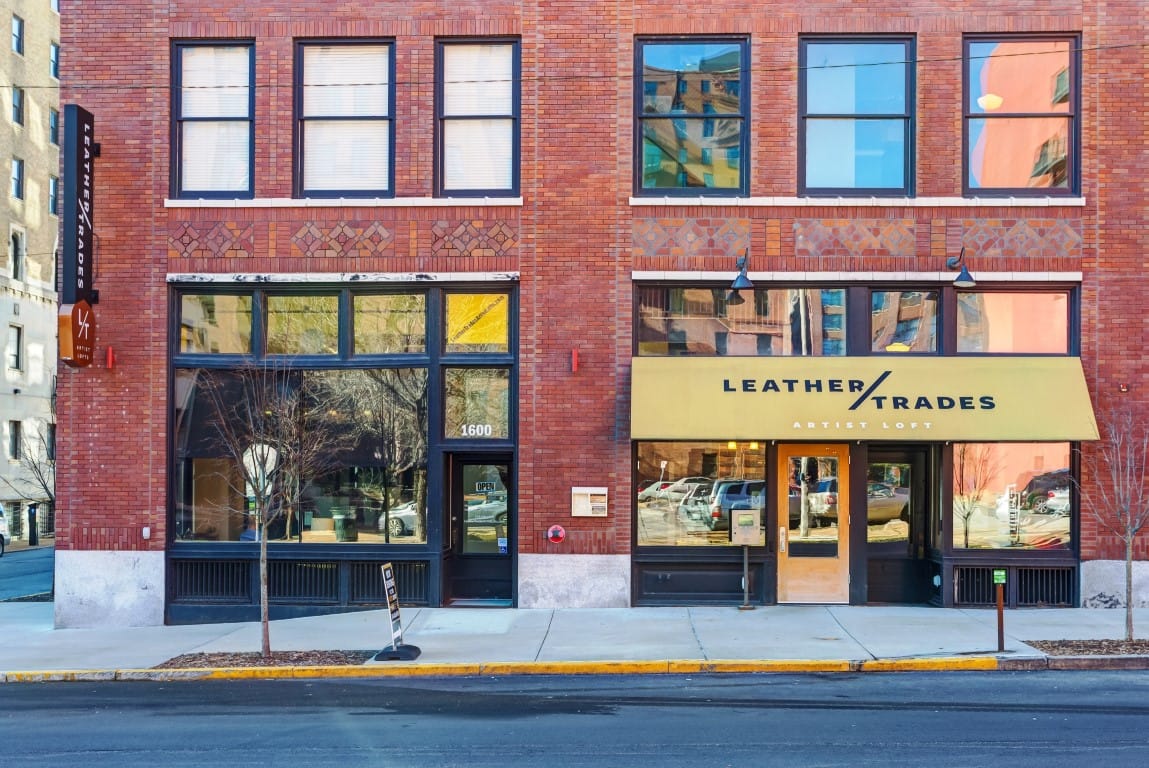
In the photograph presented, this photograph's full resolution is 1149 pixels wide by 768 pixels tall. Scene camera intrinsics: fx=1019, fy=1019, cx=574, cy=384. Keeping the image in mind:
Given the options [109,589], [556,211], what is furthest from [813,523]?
[109,589]

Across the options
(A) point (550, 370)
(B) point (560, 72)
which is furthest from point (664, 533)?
(B) point (560, 72)

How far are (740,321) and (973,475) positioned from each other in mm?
3993

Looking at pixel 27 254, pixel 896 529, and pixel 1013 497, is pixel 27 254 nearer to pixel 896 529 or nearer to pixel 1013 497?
pixel 896 529

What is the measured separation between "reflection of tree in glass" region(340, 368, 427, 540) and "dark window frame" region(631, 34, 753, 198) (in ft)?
14.3

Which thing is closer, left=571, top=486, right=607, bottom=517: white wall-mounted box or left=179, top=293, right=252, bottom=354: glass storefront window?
left=571, top=486, right=607, bottom=517: white wall-mounted box

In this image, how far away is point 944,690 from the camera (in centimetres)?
1020

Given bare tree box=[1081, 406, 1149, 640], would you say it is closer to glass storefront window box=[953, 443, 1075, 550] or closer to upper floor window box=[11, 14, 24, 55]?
glass storefront window box=[953, 443, 1075, 550]

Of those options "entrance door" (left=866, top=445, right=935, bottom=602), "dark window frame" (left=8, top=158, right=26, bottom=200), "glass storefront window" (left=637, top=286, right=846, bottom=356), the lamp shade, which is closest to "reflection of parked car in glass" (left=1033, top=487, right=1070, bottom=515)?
"entrance door" (left=866, top=445, right=935, bottom=602)

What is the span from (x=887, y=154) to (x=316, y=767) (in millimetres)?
11483

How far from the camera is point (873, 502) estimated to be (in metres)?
15.1

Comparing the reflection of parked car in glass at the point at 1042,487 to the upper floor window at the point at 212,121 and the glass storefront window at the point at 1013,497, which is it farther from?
the upper floor window at the point at 212,121

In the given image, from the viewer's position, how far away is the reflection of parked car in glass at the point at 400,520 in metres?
14.9

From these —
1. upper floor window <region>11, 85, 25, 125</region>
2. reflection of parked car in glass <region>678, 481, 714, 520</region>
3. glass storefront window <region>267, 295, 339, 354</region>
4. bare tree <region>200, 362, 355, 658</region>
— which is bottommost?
reflection of parked car in glass <region>678, 481, 714, 520</region>

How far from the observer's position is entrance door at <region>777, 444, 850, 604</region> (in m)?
14.9
